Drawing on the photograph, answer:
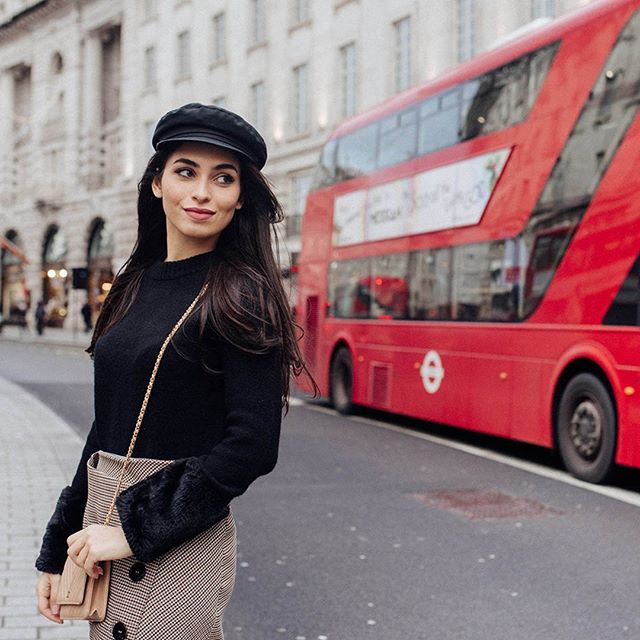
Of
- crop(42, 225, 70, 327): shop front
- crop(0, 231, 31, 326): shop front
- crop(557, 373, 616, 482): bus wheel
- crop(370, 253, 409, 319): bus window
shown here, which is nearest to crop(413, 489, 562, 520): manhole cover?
crop(557, 373, 616, 482): bus wheel

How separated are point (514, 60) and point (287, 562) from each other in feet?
20.8

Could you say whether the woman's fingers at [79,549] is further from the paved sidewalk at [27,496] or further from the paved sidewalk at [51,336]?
the paved sidewalk at [51,336]

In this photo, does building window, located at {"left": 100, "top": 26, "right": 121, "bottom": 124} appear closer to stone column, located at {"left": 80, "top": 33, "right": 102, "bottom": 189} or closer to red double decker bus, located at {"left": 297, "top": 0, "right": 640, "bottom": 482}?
stone column, located at {"left": 80, "top": 33, "right": 102, "bottom": 189}

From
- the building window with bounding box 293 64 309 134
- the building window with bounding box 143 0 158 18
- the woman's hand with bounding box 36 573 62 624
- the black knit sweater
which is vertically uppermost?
the building window with bounding box 143 0 158 18

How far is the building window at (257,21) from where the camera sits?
36.2 m

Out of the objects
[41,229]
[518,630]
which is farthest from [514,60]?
[41,229]

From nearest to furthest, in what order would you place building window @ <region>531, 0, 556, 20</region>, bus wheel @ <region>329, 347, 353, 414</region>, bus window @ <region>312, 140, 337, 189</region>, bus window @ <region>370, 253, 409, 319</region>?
bus window @ <region>370, 253, 409, 319</region> → bus wheel @ <region>329, 347, 353, 414</region> → bus window @ <region>312, 140, 337, 189</region> → building window @ <region>531, 0, 556, 20</region>

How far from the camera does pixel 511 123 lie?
1030cm

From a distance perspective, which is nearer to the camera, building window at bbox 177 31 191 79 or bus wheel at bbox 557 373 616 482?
bus wheel at bbox 557 373 616 482

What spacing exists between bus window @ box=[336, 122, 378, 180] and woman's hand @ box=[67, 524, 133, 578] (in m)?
11.7

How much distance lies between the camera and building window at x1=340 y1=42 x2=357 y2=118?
31.3 meters

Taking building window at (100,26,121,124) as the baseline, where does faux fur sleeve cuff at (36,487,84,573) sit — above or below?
below

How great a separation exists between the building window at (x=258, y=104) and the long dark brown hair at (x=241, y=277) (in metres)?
34.2

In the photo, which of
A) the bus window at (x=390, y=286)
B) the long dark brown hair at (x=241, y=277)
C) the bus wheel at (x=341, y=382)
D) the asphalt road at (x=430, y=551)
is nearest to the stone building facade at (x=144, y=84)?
the bus wheel at (x=341, y=382)
